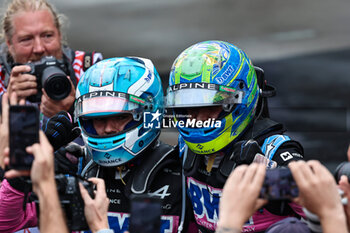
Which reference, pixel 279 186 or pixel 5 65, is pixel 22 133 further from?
pixel 5 65

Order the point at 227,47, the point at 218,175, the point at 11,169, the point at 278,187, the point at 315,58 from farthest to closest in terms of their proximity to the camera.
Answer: the point at 315,58, the point at 227,47, the point at 218,175, the point at 11,169, the point at 278,187

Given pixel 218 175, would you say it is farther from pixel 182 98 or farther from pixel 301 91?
pixel 301 91

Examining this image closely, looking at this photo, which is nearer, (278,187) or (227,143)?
(278,187)

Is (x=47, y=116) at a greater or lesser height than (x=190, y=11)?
lesser

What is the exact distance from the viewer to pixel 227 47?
2.88 metres

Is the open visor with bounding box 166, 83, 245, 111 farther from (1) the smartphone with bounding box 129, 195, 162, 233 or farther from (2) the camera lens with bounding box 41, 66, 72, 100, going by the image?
(1) the smartphone with bounding box 129, 195, 162, 233

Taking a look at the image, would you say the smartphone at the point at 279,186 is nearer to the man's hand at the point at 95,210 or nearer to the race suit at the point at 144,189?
the man's hand at the point at 95,210

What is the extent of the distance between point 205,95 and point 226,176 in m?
0.39

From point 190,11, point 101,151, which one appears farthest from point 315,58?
point 101,151

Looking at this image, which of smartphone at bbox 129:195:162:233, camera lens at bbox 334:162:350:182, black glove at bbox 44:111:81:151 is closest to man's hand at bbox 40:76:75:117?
black glove at bbox 44:111:81:151

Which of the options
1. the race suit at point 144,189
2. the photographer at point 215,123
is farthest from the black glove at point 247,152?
the race suit at point 144,189

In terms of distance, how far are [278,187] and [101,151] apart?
126cm

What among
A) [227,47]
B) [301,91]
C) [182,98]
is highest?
[227,47]

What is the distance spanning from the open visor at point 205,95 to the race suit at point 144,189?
34 centimetres
